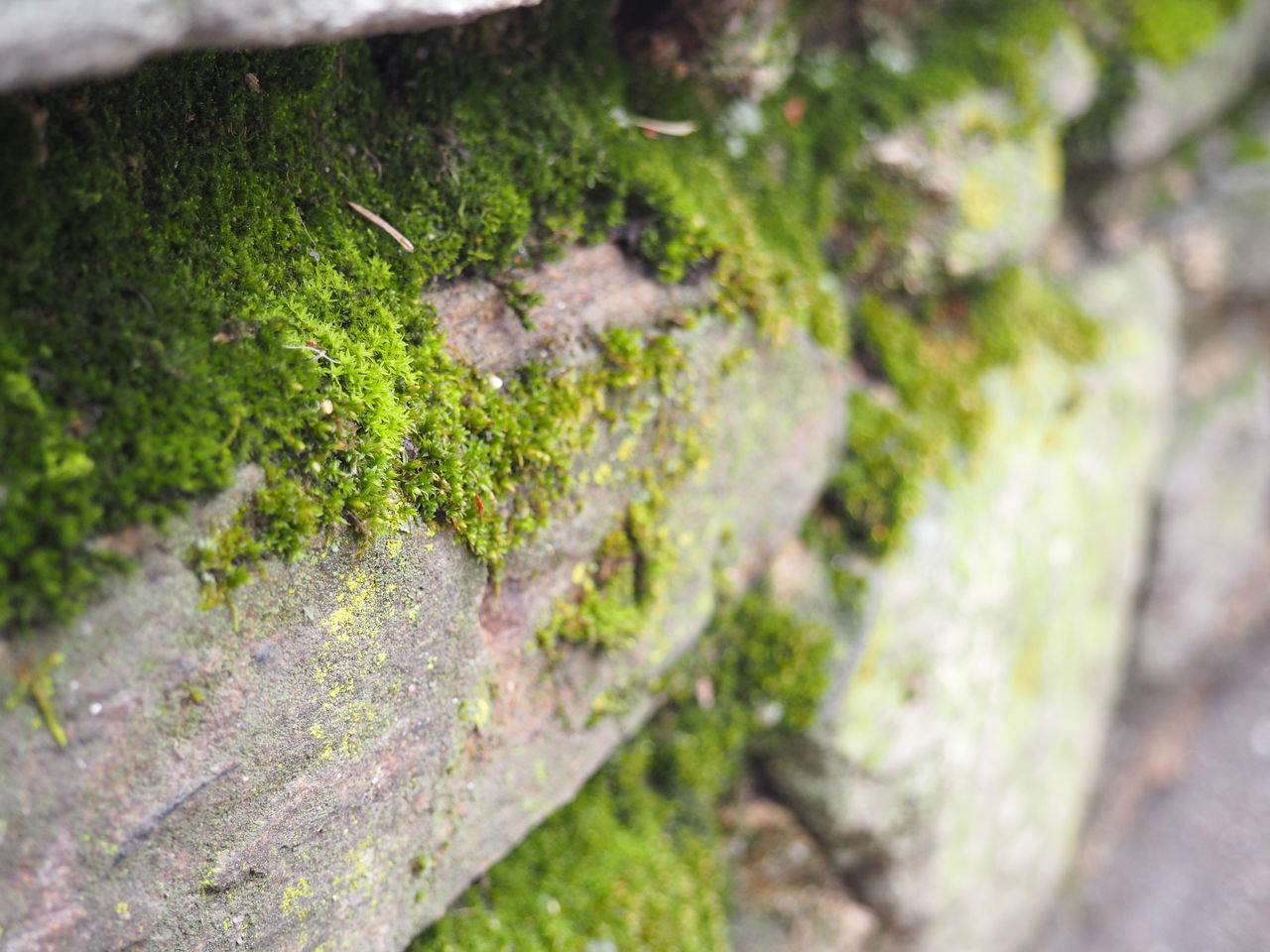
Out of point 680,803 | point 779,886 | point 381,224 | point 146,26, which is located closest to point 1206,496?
point 779,886

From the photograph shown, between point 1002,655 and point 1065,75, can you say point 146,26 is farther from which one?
point 1065,75

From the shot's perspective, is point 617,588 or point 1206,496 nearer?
point 617,588

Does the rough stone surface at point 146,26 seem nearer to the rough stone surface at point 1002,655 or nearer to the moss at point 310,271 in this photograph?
the moss at point 310,271

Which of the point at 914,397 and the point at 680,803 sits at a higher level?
the point at 914,397

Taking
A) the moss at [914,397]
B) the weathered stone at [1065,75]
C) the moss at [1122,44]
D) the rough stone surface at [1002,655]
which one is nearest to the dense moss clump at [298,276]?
the moss at [914,397]

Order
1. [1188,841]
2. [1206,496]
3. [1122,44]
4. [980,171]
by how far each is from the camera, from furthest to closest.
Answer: [1188,841], [1206,496], [1122,44], [980,171]

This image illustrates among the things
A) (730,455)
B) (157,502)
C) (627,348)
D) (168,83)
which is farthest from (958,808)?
(168,83)

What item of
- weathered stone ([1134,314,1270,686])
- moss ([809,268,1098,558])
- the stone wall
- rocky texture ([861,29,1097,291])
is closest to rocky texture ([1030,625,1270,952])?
weathered stone ([1134,314,1270,686])
